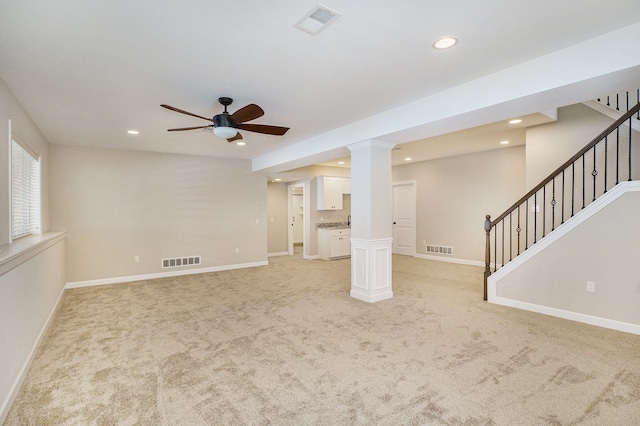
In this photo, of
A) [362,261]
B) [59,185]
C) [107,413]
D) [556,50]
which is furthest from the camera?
[59,185]

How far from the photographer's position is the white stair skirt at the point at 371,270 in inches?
178

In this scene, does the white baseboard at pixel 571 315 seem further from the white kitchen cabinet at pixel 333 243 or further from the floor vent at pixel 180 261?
the floor vent at pixel 180 261

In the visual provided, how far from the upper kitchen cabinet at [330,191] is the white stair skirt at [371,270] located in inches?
155

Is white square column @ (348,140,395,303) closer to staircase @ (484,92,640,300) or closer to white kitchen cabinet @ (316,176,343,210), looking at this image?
staircase @ (484,92,640,300)

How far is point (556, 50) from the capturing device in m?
2.54

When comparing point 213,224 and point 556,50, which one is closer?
point 556,50

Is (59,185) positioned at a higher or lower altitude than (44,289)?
higher

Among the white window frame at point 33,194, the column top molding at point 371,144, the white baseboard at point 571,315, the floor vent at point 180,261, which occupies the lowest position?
the white baseboard at point 571,315

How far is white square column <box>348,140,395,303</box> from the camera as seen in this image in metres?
4.52

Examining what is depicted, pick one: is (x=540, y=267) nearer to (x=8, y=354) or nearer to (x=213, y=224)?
(x=8, y=354)

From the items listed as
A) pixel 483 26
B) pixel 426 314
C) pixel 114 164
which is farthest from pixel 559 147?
pixel 114 164

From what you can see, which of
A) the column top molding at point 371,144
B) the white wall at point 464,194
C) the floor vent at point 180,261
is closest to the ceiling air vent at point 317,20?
the column top molding at point 371,144

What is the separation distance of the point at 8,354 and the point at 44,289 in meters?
1.73

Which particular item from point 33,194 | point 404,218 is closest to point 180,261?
point 33,194
